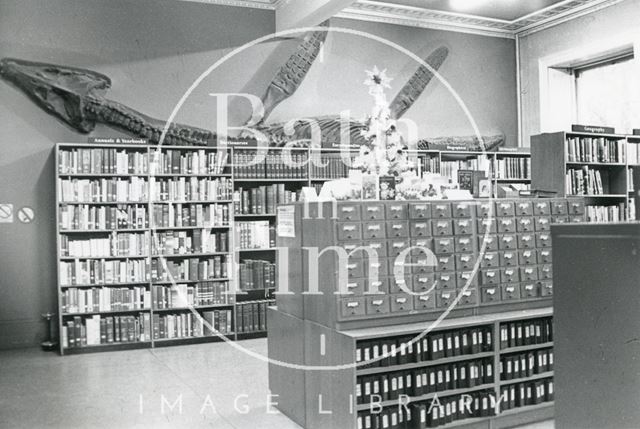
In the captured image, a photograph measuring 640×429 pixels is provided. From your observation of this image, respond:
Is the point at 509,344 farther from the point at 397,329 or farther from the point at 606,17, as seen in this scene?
the point at 606,17

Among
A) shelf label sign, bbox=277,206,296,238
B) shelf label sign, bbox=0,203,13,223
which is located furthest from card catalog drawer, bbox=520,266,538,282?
shelf label sign, bbox=0,203,13,223

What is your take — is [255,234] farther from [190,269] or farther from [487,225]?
[487,225]

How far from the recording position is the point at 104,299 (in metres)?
6.33

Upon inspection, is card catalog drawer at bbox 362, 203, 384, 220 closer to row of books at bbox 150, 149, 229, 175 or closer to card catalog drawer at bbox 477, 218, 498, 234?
card catalog drawer at bbox 477, 218, 498, 234

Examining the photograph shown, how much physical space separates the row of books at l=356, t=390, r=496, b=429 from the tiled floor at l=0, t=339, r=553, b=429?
38 centimetres

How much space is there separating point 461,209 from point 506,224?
385mm

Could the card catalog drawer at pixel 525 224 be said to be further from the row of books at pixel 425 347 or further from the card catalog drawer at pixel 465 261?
the row of books at pixel 425 347

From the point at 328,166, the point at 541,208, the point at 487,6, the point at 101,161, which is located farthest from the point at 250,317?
the point at 487,6

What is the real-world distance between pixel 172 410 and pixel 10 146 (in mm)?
3682

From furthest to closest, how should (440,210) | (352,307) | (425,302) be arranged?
(440,210) < (425,302) < (352,307)

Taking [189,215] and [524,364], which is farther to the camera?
[189,215]

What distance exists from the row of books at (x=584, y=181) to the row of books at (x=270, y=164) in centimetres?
299

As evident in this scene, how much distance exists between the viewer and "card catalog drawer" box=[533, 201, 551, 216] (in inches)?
168

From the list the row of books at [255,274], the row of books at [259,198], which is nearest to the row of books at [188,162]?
the row of books at [259,198]
